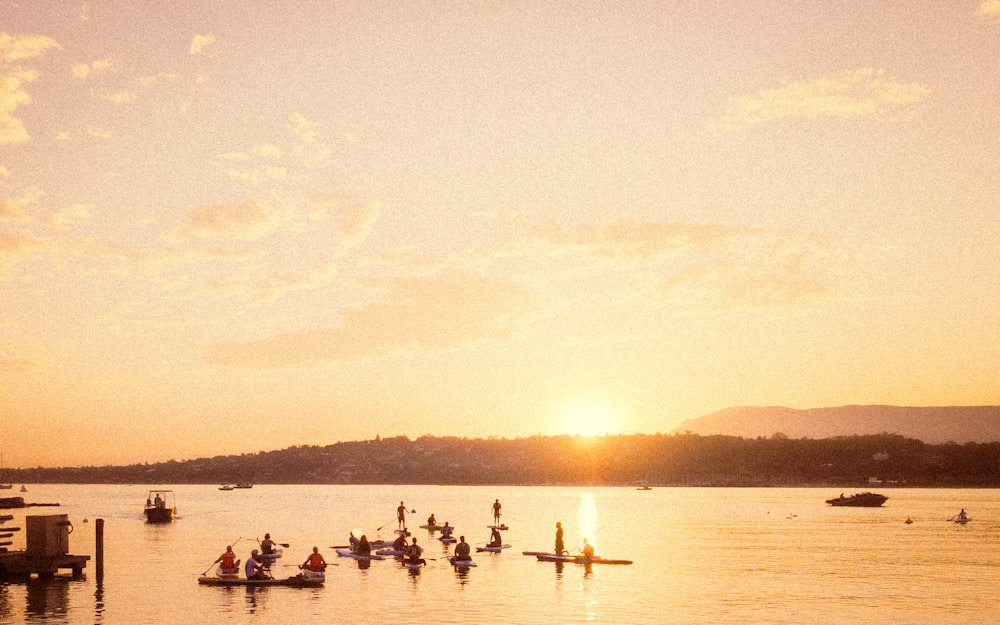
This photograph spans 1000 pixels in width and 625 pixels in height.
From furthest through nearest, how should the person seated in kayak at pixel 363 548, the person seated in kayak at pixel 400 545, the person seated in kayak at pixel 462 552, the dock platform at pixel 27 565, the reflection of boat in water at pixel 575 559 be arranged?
the person seated in kayak at pixel 400 545 → the person seated in kayak at pixel 363 548 → the person seated in kayak at pixel 462 552 → the reflection of boat in water at pixel 575 559 → the dock platform at pixel 27 565

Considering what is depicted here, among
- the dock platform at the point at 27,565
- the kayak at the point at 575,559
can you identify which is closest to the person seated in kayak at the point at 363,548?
the kayak at the point at 575,559

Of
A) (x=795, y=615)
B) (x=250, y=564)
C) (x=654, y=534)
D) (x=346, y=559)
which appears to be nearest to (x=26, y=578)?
(x=250, y=564)

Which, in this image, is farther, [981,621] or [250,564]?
[250,564]

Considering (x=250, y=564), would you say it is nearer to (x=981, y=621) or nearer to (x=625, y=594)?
(x=625, y=594)

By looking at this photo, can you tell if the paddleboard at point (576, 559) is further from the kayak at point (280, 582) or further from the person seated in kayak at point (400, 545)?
the kayak at point (280, 582)

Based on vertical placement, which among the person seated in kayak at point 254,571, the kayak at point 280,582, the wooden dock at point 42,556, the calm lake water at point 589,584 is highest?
the wooden dock at point 42,556

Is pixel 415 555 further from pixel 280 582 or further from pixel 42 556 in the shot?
pixel 42 556

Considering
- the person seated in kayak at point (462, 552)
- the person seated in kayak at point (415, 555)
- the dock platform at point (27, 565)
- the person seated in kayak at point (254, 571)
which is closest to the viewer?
the person seated in kayak at point (254, 571)

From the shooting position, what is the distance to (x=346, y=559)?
7269 centimetres

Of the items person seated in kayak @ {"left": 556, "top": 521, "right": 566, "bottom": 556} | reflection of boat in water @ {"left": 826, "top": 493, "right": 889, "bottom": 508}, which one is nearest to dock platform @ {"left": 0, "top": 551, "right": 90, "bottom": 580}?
person seated in kayak @ {"left": 556, "top": 521, "right": 566, "bottom": 556}

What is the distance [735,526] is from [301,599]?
248 ft

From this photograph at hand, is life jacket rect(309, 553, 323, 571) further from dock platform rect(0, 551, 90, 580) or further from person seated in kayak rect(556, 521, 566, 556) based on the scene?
person seated in kayak rect(556, 521, 566, 556)

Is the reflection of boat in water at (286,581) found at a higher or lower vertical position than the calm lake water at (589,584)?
higher

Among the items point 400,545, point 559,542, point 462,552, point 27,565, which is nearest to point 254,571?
point 27,565
